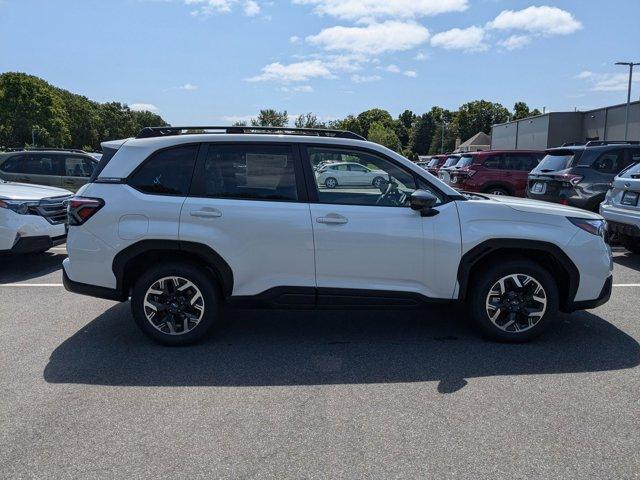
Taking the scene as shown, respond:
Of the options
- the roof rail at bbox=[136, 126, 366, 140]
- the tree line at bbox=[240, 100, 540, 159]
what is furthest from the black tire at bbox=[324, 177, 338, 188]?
the tree line at bbox=[240, 100, 540, 159]

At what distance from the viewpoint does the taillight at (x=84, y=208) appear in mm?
4613

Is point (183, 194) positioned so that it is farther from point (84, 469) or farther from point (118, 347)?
point (84, 469)

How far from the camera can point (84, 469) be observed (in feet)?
9.51

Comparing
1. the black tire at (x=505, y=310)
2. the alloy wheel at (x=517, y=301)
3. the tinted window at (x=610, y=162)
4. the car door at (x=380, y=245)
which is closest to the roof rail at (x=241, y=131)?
the car door at (x=380, y=245)

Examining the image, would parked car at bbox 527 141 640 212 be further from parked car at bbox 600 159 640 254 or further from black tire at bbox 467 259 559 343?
black tire at bbox 467 259 559 343

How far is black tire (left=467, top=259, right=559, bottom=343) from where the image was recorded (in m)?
4.71

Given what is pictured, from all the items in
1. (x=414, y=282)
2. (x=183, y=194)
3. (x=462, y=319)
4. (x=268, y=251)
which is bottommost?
(x=462, y=319)

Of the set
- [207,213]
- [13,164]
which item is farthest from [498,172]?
[13,164]

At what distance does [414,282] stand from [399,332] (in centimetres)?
74

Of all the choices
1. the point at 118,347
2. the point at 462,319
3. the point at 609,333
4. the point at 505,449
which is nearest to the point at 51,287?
the point at 118,347

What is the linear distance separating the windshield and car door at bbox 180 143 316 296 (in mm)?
7687

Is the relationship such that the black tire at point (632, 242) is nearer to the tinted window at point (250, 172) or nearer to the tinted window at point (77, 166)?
the tinted window at point (250, 172)

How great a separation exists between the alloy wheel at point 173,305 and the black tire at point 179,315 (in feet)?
0.06

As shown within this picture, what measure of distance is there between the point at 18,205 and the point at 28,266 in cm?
126
